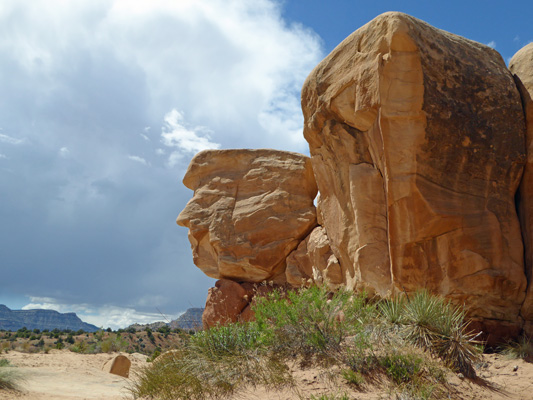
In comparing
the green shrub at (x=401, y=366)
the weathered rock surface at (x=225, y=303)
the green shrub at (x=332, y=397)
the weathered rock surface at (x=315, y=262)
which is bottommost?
the green shrub at (x=332, y=397)

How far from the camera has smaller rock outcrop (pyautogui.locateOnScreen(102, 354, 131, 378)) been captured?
2138 cm

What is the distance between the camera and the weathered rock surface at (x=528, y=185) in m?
10.7

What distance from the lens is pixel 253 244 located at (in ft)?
63.9

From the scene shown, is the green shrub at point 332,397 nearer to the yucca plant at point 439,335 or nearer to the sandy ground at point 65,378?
the yucca plant at point 439,335

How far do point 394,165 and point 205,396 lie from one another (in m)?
6.51

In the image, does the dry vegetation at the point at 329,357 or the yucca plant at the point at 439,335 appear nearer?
the dry vegetation at the point at 329,357

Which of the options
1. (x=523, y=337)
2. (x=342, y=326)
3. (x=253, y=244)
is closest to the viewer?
(x=342, y=326)

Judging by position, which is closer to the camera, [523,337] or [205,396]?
[205,396]

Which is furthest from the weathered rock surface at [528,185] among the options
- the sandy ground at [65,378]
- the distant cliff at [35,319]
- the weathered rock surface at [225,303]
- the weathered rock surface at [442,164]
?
the distant cliff at [35,319]

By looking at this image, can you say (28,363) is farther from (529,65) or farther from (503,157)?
(529,65)

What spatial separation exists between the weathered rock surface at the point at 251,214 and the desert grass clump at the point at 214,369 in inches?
398

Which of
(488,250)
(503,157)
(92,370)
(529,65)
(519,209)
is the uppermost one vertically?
(529,65)

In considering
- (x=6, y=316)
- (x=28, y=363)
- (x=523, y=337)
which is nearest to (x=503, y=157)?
(x=523, y=337)

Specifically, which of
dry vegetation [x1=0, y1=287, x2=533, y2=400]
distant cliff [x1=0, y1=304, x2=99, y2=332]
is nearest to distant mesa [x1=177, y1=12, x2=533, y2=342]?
dry vegetation [x1=0, y1=287, x2=533, y2=400]
